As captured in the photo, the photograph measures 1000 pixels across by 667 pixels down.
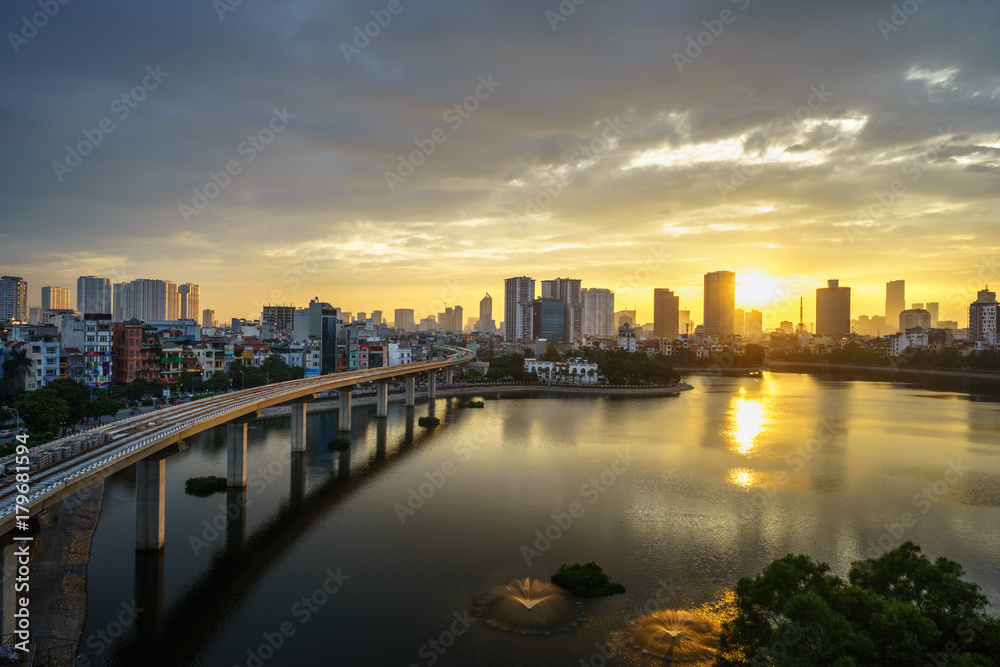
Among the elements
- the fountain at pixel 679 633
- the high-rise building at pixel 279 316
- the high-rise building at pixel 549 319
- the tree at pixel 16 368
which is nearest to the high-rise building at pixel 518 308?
the high-rise building at pixel 549 319

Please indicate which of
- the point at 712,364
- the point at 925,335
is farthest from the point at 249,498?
the point at 925,335

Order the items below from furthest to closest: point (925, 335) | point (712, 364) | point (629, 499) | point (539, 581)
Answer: point (925, 335)
point (712, 364)
point (629, 499)
point (539, 581)

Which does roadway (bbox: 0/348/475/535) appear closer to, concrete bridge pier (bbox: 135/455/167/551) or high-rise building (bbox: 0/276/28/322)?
concrete bridge pier (bbox: 135/455/167/551)

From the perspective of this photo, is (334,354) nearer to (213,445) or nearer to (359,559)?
(213,445)

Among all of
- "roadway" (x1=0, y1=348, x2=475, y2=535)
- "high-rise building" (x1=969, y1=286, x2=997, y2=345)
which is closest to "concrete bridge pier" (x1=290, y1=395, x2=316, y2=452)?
"roadway" (x1=0, y1=348, x2=475, y2=535)

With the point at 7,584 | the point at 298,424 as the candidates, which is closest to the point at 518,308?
the point at 298,424

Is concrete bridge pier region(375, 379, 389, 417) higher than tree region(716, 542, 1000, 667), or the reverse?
tree region(716, 542, 1000, 667)

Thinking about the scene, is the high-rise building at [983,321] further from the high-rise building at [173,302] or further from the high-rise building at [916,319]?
the high-rise building at [173,302]
